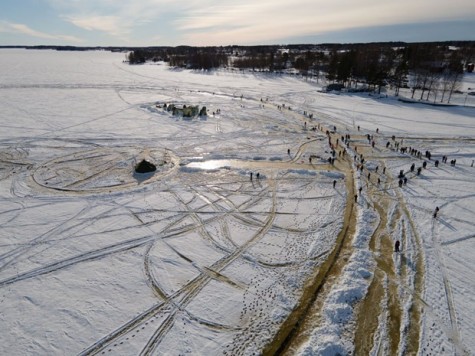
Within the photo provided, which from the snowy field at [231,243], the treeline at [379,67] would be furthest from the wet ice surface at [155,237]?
the treeline at [379,67]

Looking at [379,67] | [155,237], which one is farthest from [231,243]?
[379,67]

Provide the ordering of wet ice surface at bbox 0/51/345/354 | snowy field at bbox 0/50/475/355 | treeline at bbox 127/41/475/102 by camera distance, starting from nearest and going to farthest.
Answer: snowy field at bbox 0/50/475/355 → wet ice surface at bbox 0/51/345/354 → treeline at bbox 127/41/475/102

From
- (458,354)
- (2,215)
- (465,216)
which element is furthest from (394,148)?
(2,215)

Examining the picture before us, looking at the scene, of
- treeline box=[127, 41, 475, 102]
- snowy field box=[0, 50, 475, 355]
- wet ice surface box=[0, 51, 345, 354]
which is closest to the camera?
snowy field box=[0, 50, 475, 355]

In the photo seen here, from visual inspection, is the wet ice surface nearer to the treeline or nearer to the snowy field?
the snowy field

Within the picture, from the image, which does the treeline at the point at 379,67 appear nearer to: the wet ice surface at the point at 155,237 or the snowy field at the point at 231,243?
the snowy field at the point at 231,243

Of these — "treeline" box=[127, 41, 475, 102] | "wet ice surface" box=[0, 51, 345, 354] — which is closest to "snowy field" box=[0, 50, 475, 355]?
"wet ice surface" box=[0, 51, 345, 354]

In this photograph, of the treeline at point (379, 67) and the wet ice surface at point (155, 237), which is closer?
the wet ice surface at point (155, 237)

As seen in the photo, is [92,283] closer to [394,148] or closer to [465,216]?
[465,216]

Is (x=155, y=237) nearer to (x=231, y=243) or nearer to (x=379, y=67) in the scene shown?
(x=231, y=243)
